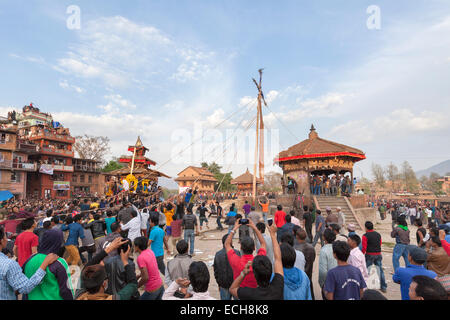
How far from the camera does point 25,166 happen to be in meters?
31.1

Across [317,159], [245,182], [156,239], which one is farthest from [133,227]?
[245,182]

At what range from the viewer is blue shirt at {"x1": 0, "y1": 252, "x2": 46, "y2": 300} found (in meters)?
2.89

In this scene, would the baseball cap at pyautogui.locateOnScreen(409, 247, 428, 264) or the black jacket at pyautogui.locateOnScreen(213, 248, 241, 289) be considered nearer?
the baseball cap at pyautogui.locateOnScreen(409, 247, 428, 264)

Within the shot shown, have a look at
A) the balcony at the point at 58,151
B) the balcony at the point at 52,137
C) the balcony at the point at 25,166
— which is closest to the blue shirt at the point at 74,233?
the balcony at the point at 25,166

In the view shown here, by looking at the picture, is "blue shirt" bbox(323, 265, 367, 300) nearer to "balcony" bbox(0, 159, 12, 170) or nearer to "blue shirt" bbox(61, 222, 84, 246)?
"blue shirt" bbox(61, 222, 84, 246)

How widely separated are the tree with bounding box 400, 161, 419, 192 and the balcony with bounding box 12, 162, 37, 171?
8365 cm

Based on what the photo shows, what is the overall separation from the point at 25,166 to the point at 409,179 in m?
86.6

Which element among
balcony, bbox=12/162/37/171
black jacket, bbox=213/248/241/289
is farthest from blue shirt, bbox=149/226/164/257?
balcony, bbox=12/162/37/171

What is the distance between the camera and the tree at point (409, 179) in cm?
6752

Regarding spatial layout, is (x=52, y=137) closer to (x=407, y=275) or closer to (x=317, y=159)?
(x=317, y=159)

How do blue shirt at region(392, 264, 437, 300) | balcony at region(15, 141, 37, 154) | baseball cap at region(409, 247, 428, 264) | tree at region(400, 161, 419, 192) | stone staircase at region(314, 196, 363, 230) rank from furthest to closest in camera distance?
1. tree at region(400, 161, 419, 192)
2. balcony at region(15, 141, 37, 154)
3. stone staircase at region(314, 196, 363, 230)
4. baseball cap at region(409, 247, 428, 264)
5. blue shirt at region(392, 264, 437, 300)
